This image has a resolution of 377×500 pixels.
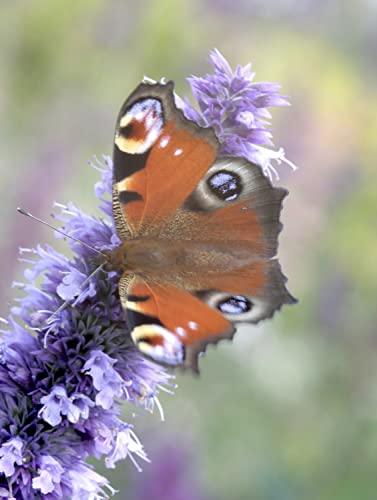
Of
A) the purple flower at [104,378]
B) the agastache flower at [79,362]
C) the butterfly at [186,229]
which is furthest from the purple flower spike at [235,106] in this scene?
the purple flower at [104,378]

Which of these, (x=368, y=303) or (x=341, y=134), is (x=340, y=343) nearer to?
(x=368, y=303)

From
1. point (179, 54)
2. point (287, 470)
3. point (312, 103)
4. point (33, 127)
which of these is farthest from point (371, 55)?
point (287, 470)

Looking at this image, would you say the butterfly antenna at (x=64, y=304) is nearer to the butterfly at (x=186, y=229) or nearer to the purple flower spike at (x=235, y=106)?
the butterfly at (x=186, y=229)

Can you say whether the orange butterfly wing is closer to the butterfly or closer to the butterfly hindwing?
Answer: the butterfly

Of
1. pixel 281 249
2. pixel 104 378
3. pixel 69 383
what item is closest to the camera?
pixel 104 378

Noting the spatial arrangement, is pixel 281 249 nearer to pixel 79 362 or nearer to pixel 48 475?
pixel 79 362

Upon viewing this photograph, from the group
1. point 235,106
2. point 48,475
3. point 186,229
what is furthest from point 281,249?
point 48,475
